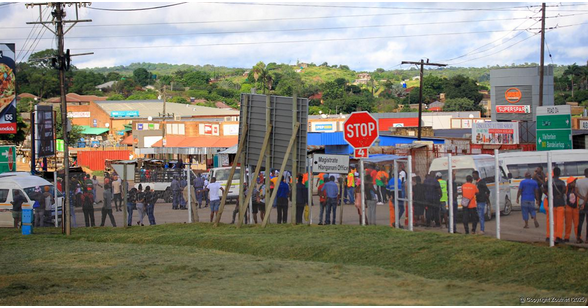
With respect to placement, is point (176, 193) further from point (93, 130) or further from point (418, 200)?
point (93, 130)

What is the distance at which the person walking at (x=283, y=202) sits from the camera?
2061 centimetres

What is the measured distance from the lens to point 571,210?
13.1 meters

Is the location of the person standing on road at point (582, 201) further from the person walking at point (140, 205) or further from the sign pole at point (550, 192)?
the person walking at point (140, 205)

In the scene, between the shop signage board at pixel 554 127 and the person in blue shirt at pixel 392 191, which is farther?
the shop signage board at pixel 554 127

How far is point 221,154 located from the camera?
152ft

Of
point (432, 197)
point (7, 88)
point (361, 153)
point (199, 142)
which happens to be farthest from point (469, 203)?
point (199, 142)

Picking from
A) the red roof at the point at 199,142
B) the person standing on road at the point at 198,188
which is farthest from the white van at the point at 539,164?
the red roof at the point at 199,142

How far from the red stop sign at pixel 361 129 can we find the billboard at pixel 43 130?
69.7 feet

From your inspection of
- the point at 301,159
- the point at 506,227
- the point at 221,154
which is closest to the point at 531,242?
the point at 506,227

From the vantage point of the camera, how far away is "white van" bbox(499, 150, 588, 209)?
13531mm

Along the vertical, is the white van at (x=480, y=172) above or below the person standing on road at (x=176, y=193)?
above

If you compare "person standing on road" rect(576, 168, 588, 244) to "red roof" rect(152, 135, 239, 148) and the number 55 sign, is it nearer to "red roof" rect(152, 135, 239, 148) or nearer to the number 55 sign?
the number 55 sign

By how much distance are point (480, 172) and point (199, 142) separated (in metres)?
44.3

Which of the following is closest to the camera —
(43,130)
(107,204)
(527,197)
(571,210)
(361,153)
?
(571,210)
